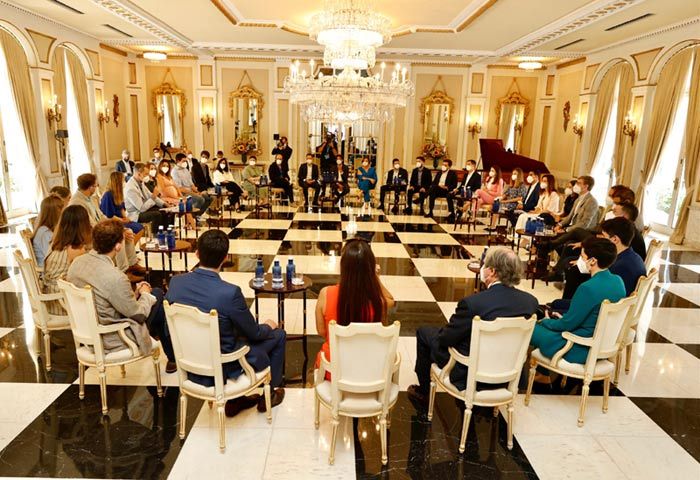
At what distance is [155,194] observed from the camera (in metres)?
8.22

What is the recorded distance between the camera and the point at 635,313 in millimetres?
3629

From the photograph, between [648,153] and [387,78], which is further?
[387,78]

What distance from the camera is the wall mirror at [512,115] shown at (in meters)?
14.0

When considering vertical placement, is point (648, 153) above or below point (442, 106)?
below

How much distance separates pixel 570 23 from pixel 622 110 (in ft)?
10.2

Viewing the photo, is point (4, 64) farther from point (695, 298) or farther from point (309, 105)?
point (695, 298)

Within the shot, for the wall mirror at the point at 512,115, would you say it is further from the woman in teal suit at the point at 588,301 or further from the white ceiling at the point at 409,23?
the woman in teal suit at the point at 588,301

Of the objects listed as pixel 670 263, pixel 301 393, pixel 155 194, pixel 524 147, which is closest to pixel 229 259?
pixel 155 194

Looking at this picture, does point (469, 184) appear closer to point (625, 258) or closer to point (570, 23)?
point (570, 23)

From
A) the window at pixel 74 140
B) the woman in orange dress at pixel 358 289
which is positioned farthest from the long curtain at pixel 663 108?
the window at pixel 74 140

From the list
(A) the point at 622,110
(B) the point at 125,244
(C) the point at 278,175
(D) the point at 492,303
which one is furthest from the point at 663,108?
(B) the point at 125,244

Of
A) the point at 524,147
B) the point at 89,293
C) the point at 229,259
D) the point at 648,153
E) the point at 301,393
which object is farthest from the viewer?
the point at 524,147

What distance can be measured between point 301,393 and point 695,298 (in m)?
4.94

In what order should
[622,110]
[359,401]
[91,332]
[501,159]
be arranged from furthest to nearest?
1. [501,159]
2. [622,110]
3. [91,332]
4. [359,401]
